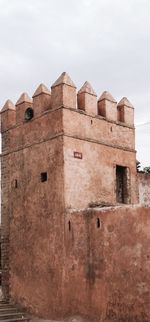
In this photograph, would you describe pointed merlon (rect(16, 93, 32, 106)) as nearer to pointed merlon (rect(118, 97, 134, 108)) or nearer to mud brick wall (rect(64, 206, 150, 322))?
pointed merlon (rect(118, 97, 134, 108))

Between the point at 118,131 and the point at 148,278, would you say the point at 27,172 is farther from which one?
the point at 148,278

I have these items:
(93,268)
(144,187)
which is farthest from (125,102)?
(93,268)

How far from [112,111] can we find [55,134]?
2.39 meters

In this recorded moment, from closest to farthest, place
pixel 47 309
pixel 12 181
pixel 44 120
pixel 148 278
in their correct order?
1. pixel 148 278
2. pixel 47 309
3. pixel 44 120
4. pixel 12 181

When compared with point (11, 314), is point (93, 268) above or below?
above

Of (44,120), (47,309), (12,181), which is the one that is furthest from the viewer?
(12,181)

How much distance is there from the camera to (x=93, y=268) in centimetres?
1334

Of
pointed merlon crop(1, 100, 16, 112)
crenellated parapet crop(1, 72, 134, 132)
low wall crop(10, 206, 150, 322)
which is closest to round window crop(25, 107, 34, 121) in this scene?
crenellated parapet crop(1, 72, 134, 132)

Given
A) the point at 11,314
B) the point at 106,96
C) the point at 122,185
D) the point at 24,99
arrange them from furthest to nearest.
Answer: the point at 24,99 < the point at 122,185 < the point at 106,96 < the point at 11,314

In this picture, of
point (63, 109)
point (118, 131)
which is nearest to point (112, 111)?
point (118, 131)

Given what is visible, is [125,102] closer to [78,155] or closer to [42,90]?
[42,90]

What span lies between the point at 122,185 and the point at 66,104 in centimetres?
334

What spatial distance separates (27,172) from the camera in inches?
628

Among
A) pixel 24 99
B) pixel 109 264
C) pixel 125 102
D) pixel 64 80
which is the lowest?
pixel 109 264
